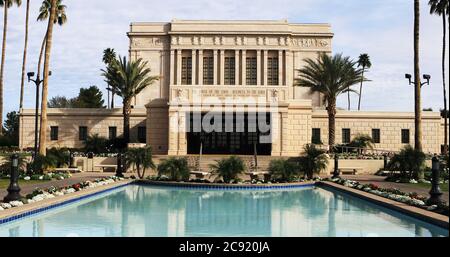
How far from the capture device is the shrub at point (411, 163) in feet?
70.1

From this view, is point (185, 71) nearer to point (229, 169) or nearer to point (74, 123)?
point (74, 123)

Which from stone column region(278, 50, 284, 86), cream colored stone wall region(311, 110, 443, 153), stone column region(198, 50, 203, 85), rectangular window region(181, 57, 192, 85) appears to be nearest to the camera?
cream colored stone wall region(311, 110, 443, 153)

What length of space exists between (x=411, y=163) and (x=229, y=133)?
17627 mm

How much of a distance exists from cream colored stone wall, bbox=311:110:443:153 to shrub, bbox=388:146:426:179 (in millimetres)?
19735

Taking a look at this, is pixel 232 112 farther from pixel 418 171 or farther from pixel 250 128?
pixel 418 171

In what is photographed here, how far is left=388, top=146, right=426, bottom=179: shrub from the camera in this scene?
21375mm

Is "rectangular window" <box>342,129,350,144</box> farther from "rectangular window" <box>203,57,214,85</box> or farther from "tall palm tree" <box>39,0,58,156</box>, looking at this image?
"tall palm tree" <box>39,0,58,156</box>

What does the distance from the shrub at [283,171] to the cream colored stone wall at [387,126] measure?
69.0 ft

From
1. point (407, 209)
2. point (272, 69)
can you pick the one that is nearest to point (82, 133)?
point (272, 69)

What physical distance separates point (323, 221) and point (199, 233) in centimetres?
334

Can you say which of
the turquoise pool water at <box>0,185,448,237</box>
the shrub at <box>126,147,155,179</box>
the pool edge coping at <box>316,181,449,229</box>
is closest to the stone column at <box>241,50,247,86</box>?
the shrub at <box>126,147,155,179</box>

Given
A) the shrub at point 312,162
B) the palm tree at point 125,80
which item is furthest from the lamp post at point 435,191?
the palm tree at point 125,80

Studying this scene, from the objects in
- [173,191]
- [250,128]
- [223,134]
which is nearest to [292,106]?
[250,128]

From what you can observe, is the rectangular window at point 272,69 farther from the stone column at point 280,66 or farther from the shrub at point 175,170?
the shrub at point 175,170
